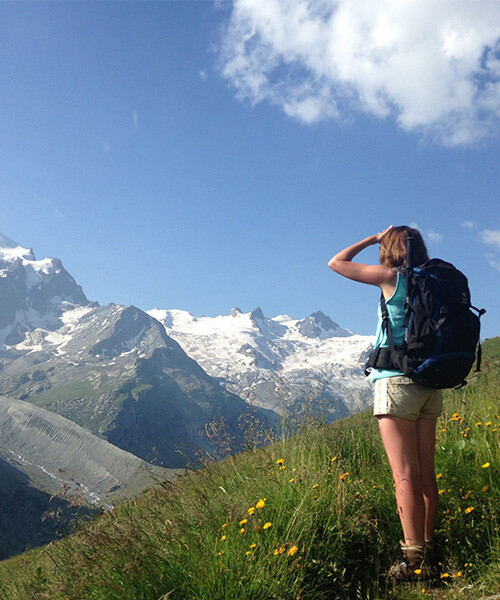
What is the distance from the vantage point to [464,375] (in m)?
3.93

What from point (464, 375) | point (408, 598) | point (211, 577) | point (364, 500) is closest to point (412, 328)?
point (464, 375)

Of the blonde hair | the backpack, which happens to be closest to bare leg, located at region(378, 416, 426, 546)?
the backpack

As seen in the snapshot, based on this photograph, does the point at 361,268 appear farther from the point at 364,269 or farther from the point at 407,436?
the point at 407,436

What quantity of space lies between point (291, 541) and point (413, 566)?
1.21 m

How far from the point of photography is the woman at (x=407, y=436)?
394 cm

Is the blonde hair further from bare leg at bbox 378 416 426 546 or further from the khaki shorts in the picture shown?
bare leg at bbox 378 416 426 546

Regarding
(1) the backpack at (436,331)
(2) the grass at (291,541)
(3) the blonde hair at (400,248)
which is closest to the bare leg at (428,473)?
(2) the grass at (291,541)

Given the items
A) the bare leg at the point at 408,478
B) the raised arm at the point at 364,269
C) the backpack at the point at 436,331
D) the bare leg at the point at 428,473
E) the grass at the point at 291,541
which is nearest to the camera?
the grass at the point at 291,541

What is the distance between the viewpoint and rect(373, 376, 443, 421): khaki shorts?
3934mm

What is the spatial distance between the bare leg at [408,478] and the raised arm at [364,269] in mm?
1219

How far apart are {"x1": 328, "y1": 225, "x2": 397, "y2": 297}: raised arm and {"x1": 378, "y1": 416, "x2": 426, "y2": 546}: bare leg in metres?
1.22

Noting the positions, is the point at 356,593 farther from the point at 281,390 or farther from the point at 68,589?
the point at 281,390

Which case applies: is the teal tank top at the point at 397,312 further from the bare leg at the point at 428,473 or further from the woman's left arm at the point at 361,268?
the bare leg at the point at 428,473

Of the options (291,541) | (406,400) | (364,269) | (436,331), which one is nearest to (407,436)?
(406,400)
